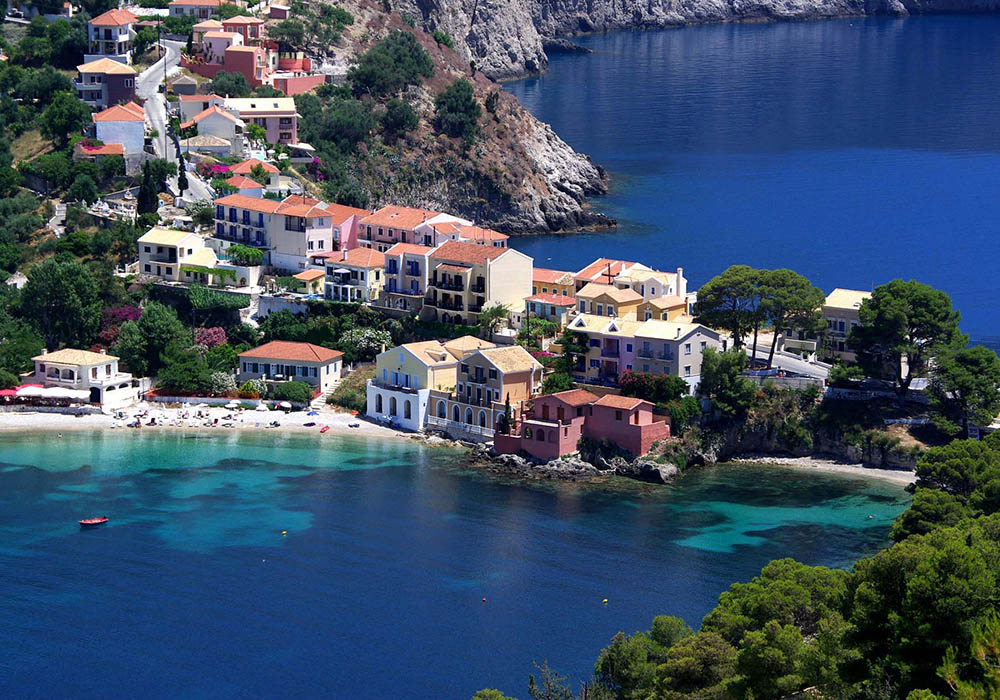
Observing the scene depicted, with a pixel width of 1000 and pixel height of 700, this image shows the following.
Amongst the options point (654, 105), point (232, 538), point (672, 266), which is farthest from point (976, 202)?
point (232, 538)

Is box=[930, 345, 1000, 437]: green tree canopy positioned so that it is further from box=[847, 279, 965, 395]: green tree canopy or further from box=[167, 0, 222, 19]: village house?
box=[167, 0, 222, 19]: village house

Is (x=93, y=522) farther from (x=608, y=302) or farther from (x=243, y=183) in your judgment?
(x=243, y=183)

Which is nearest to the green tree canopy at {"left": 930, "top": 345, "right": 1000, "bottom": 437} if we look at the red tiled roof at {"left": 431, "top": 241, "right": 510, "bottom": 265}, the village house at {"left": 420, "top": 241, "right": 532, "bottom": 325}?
the village house at {"left": 420, "top": 241, "right": 532, "bottom": 325}

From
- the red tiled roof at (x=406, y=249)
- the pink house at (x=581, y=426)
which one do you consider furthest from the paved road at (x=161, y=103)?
the pink house at (x=581, y=426)

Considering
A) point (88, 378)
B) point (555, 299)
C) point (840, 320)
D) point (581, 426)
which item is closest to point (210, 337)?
point (88, 378)

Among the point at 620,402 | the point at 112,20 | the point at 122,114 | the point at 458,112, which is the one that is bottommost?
the point at 620,402
